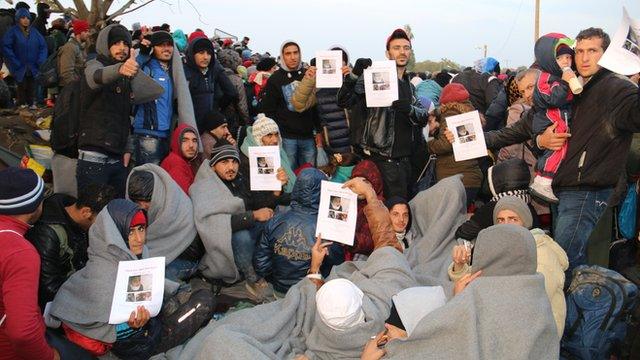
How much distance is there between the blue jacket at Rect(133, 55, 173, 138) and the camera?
21.8 feet

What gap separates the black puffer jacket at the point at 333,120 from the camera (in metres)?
7.23

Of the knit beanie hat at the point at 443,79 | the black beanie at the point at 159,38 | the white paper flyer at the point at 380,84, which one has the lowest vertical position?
the knit beanie hat at the point at 443,79

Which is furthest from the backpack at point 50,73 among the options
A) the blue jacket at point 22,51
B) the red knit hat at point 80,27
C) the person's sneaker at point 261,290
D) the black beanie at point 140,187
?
the person's sneaker at point 261,290

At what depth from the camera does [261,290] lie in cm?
610

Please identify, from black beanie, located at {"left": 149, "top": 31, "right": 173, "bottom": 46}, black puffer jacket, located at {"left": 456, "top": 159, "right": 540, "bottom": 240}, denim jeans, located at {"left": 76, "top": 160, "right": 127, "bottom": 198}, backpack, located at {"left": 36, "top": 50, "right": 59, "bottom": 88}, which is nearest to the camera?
black puffer jacket, located at {"left": 456, "top": 159, "right": 540, "bottom": 240}

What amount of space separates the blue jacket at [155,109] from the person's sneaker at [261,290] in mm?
2012

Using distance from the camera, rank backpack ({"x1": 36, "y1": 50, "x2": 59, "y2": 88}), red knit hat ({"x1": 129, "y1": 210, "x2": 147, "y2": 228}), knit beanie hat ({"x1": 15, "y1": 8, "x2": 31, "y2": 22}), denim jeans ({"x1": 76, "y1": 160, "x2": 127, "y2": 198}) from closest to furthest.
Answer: red knit hat ({"x1": 129, "y1": 210, "x2": 147, "y2": 228}) → denim jeans ({"x1": 76, "y1": 160, "x2": 127, "y2": 198}) → backpack ({"x1": 36, "y1": 50, "x2": 59, "y2": 88}) → knit beanie hat ({"x1": 15, "y1": 8, "x2": 31, "y2": 22})

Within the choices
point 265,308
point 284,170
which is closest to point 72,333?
point 265,308

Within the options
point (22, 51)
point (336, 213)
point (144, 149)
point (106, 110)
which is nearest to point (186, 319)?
point (336, 213)

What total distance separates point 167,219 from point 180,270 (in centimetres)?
58

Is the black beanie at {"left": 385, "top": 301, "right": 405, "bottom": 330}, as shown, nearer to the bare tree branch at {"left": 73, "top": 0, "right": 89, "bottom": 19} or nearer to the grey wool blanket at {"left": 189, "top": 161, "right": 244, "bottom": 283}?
the grey wool blanket at {"left": 189, "top": 161, "right": 244, "bottom": 283}

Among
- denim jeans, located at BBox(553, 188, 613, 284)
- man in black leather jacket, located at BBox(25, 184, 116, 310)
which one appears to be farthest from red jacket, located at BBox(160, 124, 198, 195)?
denim jeans, located at BBox(553, 188, 613, 284)

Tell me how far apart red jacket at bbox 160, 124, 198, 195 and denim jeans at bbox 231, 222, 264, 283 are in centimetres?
74

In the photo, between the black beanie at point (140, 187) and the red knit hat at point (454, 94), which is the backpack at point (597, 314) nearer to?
the red knit hat at point (454, 94)
